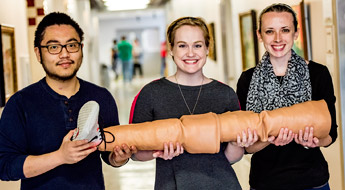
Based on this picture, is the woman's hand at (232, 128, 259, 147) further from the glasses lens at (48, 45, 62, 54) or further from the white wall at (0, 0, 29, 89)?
the white wall at (0, 0, 29, 89)

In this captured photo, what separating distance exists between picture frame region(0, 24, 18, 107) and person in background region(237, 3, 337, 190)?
6.60ft

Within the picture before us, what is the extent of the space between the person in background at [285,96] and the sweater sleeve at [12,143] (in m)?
0.83

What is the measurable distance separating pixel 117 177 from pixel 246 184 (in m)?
1.41

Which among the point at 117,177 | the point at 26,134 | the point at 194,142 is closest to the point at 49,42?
the point at 26,134

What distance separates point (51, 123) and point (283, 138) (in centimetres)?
81

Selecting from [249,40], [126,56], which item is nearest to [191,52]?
[249,40]

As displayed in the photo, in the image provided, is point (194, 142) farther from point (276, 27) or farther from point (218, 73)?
point (218, 73)

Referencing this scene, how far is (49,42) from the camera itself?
167 centimetres

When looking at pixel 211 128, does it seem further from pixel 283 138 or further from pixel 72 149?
pixel 72 149

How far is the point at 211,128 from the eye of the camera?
1618 mm

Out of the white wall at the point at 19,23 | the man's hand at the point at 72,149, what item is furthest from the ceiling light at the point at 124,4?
the man's hand at the point at 72,149

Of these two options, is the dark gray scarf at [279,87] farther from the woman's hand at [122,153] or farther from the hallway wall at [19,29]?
the hallway wall at [19,29]

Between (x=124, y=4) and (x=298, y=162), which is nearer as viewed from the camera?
(x=298, y=162)

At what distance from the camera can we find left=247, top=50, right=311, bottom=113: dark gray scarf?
6.11 ft
